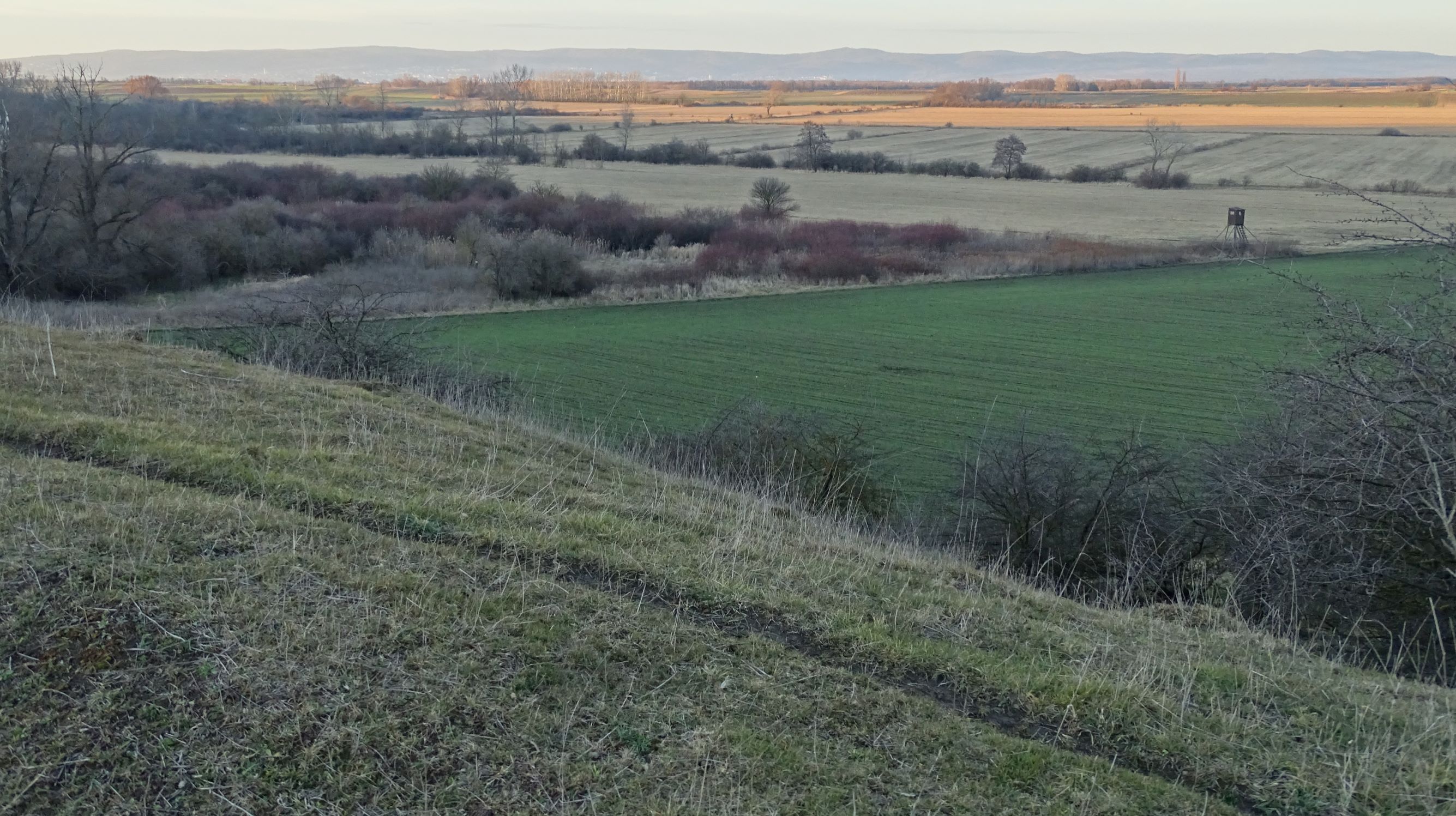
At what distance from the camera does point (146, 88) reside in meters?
147

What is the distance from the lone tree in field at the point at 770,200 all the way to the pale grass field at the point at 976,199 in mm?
2729

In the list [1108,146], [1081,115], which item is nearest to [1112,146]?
[1108,146]

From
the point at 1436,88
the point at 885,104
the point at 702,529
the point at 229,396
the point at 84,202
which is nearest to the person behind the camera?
the point at 702,529

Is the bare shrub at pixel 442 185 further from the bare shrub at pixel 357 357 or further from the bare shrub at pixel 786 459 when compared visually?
the bare shrub at pixel 786 459

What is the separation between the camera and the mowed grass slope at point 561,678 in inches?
182

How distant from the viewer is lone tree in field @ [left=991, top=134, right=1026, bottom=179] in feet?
289

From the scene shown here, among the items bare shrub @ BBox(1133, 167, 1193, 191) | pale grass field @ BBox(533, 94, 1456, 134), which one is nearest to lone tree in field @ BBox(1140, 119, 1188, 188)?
bare shrub @ BBox(1133, 167, 1193, 191)

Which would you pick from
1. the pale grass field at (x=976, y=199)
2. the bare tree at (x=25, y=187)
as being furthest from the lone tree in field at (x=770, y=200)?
the bare tree at (x=25, y=187)

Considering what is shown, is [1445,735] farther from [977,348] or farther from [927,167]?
[927,167]

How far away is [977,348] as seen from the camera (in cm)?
3158

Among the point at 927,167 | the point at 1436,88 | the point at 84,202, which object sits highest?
the point at 1436,88

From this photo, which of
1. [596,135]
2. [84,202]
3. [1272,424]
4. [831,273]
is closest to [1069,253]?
[831,273]

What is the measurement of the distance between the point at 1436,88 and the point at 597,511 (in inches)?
6167

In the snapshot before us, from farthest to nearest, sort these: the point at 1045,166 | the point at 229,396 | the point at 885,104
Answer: the point at 885,104
the point at 1045,166
the point at 229,396
